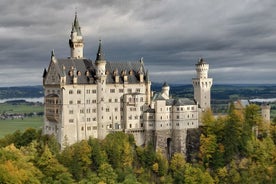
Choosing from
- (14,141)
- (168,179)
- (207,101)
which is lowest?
(168,179)

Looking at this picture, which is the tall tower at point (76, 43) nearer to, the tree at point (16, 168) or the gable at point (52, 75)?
the gable at point (52, 75)

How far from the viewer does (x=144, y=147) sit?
105250mm

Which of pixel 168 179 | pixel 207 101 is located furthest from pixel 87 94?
pixel 207 101

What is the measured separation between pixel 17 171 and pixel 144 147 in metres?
31.5

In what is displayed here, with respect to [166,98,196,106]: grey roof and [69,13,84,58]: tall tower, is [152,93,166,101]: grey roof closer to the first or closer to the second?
[166,98,196,106]: grey roof

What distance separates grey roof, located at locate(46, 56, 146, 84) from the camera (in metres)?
100

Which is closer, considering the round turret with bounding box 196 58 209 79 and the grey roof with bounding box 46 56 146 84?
the grey roof with bounding box 46 56 146 84

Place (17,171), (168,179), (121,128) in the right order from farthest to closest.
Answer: (121,128)
(168,179)
(17,171)

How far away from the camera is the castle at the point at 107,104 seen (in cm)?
9950

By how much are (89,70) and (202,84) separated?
93.1ft

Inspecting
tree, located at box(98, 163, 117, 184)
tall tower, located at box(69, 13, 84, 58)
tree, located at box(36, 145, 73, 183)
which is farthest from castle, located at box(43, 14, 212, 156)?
tree, located at box(98, 163, 117, 184)

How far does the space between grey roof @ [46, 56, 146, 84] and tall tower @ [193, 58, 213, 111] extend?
1450cm

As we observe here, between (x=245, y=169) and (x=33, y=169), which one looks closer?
(x=33, y=169)

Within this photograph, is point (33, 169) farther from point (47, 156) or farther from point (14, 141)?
point (14, 141)
